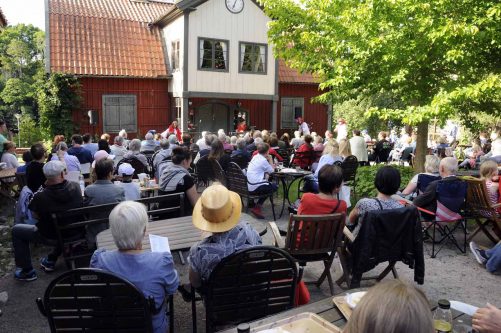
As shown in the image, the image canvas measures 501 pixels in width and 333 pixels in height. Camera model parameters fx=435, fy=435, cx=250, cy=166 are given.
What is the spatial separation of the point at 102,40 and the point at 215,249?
1715 centimetres

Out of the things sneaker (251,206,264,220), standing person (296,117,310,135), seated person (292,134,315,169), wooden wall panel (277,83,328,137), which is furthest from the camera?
wooden wall panel (277,83,328,137)

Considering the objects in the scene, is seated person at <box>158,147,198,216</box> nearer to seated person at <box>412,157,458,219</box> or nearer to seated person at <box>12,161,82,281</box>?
seated person at <box>12,161,82,281</box>

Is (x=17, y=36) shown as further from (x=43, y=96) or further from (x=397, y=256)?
(x=397, y=256)

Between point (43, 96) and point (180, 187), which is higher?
point (43, 96)

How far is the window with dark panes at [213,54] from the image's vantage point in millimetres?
17906

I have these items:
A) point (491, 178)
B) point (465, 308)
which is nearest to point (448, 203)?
point (491, 178)

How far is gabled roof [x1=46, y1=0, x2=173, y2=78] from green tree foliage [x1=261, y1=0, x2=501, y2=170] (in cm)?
971

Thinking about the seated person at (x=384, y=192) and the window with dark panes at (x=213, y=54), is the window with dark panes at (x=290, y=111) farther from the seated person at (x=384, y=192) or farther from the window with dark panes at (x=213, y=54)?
the seated person at (x=384, y=192)

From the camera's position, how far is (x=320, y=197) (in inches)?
172

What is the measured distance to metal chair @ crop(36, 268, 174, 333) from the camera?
7.98ft

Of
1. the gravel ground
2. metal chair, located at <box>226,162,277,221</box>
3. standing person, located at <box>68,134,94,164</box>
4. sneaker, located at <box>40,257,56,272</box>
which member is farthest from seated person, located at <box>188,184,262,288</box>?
standing person, located at <box>68,134,94,164</box>

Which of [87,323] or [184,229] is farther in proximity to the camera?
[184,229]

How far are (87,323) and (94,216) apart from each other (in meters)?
2.17

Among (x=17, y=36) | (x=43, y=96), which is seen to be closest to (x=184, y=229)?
(x=43, y=96)
